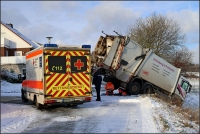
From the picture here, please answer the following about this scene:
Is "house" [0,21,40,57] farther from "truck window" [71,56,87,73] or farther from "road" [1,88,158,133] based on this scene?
"truck window" [71,56,87,73]

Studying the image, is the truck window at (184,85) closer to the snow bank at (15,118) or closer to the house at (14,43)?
the snow bank at (15,118)

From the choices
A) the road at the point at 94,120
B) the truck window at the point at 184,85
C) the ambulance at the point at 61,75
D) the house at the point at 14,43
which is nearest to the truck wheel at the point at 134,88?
the truck window at the point at 184,85

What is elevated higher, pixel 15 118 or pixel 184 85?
pixel 184 85

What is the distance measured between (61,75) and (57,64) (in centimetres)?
47

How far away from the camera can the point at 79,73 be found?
438 inches

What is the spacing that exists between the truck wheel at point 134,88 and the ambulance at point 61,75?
6411mm

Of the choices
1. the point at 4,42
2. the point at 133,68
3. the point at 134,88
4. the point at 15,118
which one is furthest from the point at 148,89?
the point at 4,42

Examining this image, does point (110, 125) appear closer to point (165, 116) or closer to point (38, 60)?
point (165, 116)

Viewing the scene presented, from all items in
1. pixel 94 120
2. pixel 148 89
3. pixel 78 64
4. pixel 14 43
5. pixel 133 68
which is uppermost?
pixel 14 43

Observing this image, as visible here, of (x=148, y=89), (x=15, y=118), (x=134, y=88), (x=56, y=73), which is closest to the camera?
(x=15, y=118)

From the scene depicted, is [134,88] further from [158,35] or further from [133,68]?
[158,35]

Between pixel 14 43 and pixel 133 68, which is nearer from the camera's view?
pixel 133 68

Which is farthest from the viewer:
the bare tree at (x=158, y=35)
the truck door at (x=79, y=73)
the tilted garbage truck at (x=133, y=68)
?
the bare tree at (x=158, y=35)

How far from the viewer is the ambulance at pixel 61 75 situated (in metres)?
10.5
